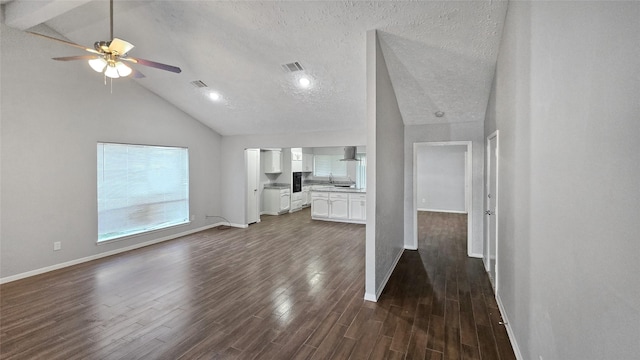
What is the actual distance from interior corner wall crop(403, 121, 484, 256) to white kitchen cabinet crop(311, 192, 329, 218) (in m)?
3.05

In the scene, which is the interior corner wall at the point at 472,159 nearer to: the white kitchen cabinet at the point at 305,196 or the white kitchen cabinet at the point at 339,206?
the white kitchen cabinet at the point at 339,206

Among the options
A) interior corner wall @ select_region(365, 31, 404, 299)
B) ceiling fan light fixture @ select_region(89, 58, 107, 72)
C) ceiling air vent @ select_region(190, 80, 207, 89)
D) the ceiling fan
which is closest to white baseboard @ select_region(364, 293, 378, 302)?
interior corner wall @ select_region(365, 31, 404, 299)

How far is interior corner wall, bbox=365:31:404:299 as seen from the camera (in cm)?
321

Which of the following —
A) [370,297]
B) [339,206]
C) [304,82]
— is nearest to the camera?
[370,297]

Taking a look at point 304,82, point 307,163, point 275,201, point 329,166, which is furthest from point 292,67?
point 329,166

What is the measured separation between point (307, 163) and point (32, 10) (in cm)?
818

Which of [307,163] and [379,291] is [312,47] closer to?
[379,291]

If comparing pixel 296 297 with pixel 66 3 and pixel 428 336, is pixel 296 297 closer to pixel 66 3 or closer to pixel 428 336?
pixel 428 336

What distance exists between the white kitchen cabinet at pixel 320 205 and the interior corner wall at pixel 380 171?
12.1ft

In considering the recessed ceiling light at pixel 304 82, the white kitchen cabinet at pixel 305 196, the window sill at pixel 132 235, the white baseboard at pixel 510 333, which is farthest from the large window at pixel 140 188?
the white baseboard at pixel 510 333

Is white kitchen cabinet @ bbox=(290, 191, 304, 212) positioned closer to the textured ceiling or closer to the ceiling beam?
the textured ceiling

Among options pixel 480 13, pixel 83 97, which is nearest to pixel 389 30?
pixel 480 13

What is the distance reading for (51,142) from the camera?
165 inches

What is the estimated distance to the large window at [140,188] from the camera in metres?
4.95
